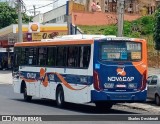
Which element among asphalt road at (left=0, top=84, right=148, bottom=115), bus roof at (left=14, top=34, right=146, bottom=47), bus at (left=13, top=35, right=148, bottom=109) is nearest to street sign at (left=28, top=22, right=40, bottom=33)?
bus roof at (left=14, top=34, right=146, bottom=47)

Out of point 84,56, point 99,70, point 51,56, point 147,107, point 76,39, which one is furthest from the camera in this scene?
point 51,56

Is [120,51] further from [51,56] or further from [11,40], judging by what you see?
[11,40]

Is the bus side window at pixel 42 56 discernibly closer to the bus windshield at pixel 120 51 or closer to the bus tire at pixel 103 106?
the bus tire at pixel 103 106

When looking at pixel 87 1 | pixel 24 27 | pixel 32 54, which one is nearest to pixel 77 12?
pixel 24 27

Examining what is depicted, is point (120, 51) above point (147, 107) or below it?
above

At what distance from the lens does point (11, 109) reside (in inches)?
954

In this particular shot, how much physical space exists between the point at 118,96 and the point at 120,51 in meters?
1.72

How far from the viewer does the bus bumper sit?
2316cm

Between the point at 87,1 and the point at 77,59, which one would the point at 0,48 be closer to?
the point at 87,1

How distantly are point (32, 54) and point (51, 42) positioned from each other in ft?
7.38

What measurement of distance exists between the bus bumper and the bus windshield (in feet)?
4.24

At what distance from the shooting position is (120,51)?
23625 millimetres

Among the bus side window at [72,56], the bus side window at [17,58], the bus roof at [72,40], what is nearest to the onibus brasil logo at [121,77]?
the bus roof at [72,40]

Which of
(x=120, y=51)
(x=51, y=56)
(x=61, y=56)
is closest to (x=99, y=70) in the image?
(x=120, y=51)
